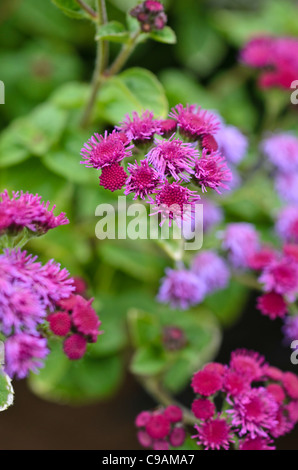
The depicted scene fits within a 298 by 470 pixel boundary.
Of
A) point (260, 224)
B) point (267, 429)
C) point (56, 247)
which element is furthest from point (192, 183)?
point (260, 224)

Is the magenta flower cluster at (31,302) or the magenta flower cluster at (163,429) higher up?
the magenta flower cluster at (31,302)

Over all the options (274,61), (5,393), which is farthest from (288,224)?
(5,393)

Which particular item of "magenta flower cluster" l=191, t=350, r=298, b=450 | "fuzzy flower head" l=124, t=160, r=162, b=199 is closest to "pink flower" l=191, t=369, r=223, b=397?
"magenta flower cluster" l=191, t=350, r=298, b=450

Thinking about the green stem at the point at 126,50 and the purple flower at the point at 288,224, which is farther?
the purple flower at the point at 288,224

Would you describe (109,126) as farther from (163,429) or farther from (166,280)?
(163,429)

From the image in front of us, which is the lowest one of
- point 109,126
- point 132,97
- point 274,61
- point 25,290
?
point 25,290

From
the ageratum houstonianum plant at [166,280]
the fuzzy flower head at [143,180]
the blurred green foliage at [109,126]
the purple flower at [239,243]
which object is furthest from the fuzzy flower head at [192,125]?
the purple flower at [239,243]

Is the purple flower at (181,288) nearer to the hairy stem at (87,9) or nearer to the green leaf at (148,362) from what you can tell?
the green leaf at (148,362)
